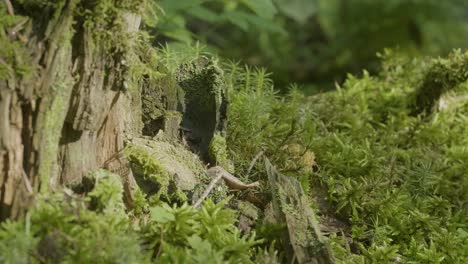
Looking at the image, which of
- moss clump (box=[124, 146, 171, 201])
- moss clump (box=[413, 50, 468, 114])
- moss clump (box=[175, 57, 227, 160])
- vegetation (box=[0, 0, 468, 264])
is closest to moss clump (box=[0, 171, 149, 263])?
vegetation (box=[0, 0, 468, 264])

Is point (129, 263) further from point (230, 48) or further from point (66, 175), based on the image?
point (230, 48)

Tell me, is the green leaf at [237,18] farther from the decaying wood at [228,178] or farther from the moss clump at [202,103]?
the decaying wood at [228,178]

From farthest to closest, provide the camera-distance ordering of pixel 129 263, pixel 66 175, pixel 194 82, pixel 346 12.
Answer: pixel 346 12
pixel 194 82
pixel 66 175
pixel 129 263

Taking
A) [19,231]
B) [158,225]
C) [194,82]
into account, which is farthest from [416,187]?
[19,231]

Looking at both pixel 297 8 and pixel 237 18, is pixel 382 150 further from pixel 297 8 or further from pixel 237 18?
pixel 297 8

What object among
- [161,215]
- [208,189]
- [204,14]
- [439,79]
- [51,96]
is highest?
[204,14]

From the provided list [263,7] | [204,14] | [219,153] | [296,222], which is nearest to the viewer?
[296,222]

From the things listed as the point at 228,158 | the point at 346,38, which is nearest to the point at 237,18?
the point at 228,158
